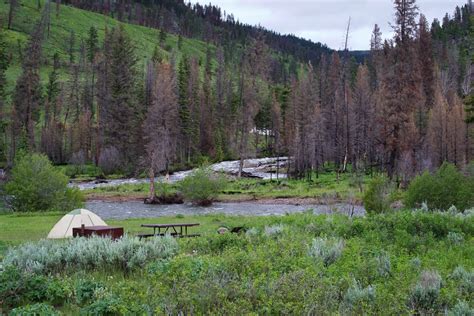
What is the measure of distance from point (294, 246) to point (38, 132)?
81.8 meters

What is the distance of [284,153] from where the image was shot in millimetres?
88125

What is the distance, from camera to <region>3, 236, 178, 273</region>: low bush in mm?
10523

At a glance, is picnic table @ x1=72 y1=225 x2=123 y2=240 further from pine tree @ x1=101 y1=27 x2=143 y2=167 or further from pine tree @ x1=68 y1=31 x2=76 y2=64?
pine tree @ x1=68 y1=31 x2=76 y2=64

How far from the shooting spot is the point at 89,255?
35.8ft

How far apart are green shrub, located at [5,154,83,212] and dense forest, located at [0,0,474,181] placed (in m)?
14.3

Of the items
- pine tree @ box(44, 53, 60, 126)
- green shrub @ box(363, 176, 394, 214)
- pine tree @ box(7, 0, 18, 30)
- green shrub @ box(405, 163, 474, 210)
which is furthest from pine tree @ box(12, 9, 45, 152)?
pine tree @ box(7, 0, 18, 30)

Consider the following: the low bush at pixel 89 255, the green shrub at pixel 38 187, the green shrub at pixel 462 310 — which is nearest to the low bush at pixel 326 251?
the low bush at pixel 89 255

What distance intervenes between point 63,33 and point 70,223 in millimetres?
111656

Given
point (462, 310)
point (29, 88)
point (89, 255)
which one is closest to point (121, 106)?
point (29, 88)

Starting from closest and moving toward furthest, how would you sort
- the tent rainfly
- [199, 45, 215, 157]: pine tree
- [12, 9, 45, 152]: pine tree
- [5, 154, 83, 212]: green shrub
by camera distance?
1. the tent rainfly
2. [5, 154, 83, 212]: green shrub
3. [12, 9, 45, 152]: pine tree
4. [199, 45, 215, 157]: pine tree

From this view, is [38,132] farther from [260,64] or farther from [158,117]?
[158,117]

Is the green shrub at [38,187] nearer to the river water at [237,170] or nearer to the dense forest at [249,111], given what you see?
the dense forest at [249,111]

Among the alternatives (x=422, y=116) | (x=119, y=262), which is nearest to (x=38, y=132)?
(x=422, y=116)

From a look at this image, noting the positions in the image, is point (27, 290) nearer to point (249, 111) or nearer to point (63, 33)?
point (249, 111)
